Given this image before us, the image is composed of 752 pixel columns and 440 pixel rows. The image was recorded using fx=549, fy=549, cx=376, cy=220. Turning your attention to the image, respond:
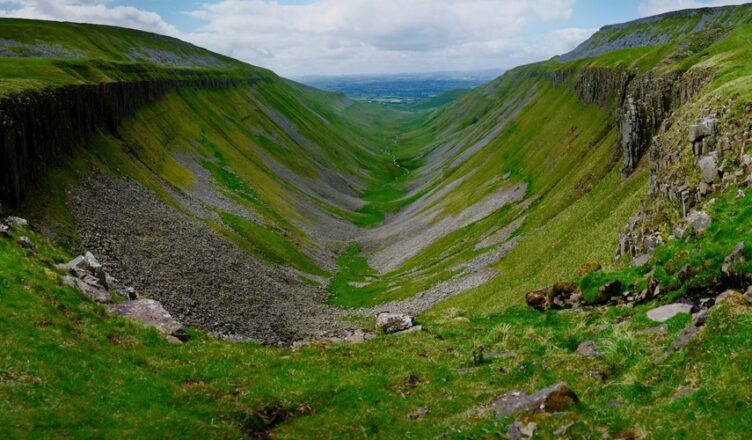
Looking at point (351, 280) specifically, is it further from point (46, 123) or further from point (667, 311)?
point (667, 311)

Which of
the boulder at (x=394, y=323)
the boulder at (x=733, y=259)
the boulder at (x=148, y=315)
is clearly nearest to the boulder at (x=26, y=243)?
the boulder at (x=148, y=315)

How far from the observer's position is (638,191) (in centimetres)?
5756

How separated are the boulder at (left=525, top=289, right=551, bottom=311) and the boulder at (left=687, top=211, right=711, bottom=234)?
389 inches

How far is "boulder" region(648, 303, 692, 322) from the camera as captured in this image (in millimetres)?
26641

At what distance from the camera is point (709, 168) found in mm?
37344

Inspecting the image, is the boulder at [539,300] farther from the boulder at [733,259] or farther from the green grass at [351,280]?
the green grass at [351,280]

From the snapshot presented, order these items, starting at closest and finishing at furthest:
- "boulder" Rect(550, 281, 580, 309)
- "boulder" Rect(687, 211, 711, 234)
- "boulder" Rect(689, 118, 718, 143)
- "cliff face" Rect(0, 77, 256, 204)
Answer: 1. "boulder" Rect(687, 211, 711, 234)
2. "boulder" Rect(550, 281, 580, 309)
3. "boulder" Rect(689, 118, 718, 143)
4. "cliff face" Rect(0, 77, 256, 204)

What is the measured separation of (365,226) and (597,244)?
8300cm

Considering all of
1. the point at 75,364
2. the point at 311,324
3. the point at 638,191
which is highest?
the point at 638,191

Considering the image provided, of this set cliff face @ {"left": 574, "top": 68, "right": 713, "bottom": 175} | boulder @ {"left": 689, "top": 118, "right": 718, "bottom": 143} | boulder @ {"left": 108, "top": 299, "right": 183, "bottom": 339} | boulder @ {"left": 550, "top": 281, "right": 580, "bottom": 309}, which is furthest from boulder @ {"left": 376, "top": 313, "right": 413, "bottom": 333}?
cliff face @ {"left": 574, "top": 68, "right": 713, "bottom": 175}

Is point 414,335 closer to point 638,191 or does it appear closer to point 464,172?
point 638,191

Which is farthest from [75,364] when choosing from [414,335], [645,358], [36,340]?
[645,358]

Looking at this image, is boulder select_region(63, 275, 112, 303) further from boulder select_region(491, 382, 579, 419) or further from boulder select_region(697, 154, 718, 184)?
boulder select_region(697, 154, 718, 184)

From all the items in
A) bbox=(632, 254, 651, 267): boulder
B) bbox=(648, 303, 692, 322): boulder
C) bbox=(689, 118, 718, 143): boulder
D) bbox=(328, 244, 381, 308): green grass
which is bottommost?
bbox=(328, 244, 381, 308): green grass
